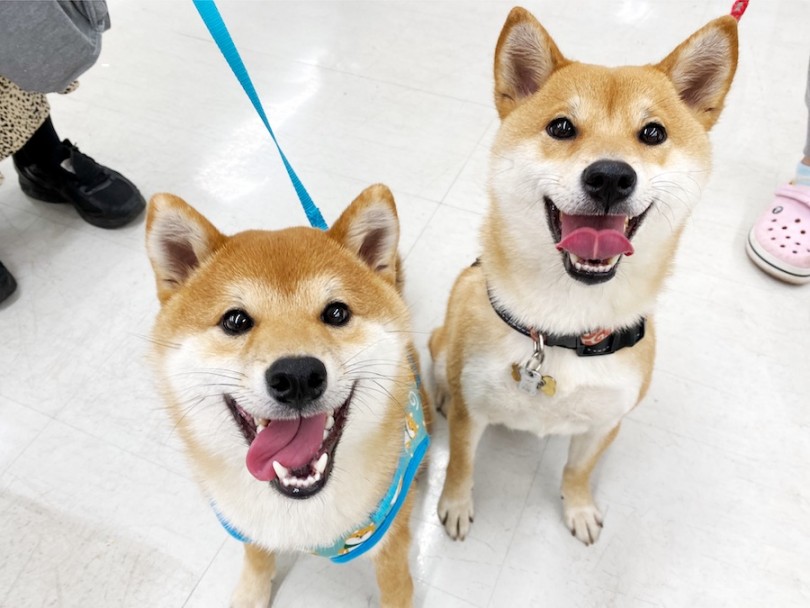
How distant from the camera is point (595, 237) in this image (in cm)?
94

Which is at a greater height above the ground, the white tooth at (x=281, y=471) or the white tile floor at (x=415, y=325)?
the white tooth at (x=281, y=471)

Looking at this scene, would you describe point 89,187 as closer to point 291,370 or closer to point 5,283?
point 5,283

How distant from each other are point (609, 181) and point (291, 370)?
1.75 feet

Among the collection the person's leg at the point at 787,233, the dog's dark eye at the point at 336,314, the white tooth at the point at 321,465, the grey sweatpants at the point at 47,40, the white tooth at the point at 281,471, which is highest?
the grey sweatpants at the point at 47,40

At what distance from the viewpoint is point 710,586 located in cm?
133

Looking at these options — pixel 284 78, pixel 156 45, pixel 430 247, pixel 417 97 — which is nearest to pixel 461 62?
pixel 417 97

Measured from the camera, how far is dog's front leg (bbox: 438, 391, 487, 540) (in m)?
1.28

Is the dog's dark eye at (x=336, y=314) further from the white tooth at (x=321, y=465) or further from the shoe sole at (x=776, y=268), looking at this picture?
the shoe sole at (x=776, y=268)

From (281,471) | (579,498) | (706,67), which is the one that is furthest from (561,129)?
(579,498)

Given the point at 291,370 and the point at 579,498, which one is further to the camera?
the point at 579,498

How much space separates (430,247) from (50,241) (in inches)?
48.4

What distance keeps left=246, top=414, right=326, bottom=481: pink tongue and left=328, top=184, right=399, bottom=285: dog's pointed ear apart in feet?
1.00

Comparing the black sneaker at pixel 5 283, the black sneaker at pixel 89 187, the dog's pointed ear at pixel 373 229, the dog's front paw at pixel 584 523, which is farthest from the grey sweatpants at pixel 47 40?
the dog's front paw at pixel 584 523

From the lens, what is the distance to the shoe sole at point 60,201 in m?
1.97
